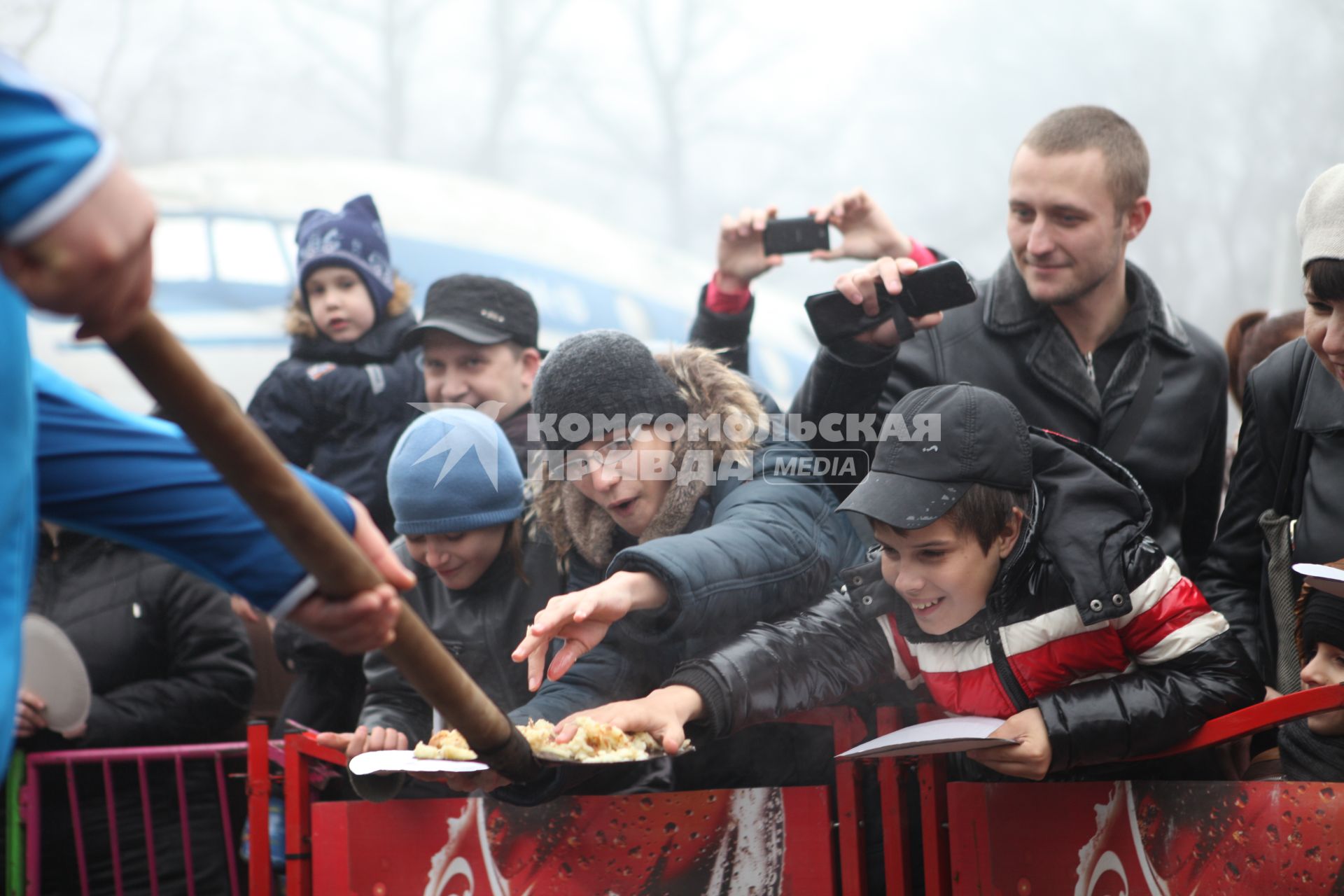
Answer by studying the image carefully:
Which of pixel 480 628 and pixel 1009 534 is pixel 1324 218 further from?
pixel 480 628

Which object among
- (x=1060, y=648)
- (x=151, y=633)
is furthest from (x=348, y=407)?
(x=1060, y=648)

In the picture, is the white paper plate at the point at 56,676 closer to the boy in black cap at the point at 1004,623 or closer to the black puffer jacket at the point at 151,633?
the black puffer jacket at the point at 151,633

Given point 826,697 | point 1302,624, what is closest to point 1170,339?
point 1302,624

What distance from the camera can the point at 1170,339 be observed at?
11.2ft

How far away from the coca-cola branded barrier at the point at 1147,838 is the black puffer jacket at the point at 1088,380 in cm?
101

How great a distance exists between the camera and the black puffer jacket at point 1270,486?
9.19ft

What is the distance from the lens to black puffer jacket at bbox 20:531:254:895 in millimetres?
3779

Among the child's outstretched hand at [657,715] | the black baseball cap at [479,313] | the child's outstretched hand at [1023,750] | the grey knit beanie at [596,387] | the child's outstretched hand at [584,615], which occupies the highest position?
the black baseball cap at [479,313]

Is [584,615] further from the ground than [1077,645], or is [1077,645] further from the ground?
[584,615]

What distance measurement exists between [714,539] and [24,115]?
1.76 metres

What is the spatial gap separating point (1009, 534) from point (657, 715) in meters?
0.80

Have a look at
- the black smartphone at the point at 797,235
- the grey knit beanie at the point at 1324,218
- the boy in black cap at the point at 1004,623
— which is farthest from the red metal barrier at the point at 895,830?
the black smartphone at the point at 797,235

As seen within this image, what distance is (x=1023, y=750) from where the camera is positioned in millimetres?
2340

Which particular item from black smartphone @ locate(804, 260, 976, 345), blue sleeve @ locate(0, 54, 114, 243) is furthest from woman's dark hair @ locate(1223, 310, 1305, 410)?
blue sleeve @ locate(0, 54, 114, 243)
